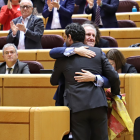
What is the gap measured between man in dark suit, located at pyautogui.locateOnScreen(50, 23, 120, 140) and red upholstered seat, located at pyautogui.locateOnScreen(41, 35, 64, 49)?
1391 mm

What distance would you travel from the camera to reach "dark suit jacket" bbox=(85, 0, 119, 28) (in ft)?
11.4

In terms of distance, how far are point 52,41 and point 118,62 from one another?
1.02 meters

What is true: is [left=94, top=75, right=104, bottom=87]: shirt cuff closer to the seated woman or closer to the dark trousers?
the dark trousers

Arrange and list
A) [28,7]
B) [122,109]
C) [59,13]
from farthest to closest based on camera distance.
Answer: [59,13], [28,7], [122,109]

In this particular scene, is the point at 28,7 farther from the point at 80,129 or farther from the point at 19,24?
the point at 80,129

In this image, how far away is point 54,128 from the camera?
1.63 metres

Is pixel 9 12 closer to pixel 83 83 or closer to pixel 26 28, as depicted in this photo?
pixel 26 28

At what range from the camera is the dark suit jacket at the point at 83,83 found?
1582 mm

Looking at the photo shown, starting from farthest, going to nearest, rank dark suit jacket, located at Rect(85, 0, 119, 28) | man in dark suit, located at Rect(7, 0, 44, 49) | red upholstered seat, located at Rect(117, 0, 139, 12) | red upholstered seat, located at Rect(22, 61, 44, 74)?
red upholstered seat, located at Rect(117, 0, 139, 12), dark suit jacket, located at Rect(85, 0, 119, 28), man in dark suit, located at Rect(7, 0, 44, 49), red upholstered seat, located at Rect(22, 61, 44, 74)

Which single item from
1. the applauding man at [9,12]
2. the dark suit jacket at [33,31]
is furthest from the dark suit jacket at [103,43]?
the applauding man at [9,12]

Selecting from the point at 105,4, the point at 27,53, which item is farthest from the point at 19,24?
the point at 105,4

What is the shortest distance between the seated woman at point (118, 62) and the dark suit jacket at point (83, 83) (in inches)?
21.5

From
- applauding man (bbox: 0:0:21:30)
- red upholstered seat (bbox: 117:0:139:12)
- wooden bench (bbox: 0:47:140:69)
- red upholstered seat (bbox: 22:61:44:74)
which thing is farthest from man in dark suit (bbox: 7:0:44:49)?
red upholstered seat (bbox: 117:0:139:12)

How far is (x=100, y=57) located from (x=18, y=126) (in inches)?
19.0
